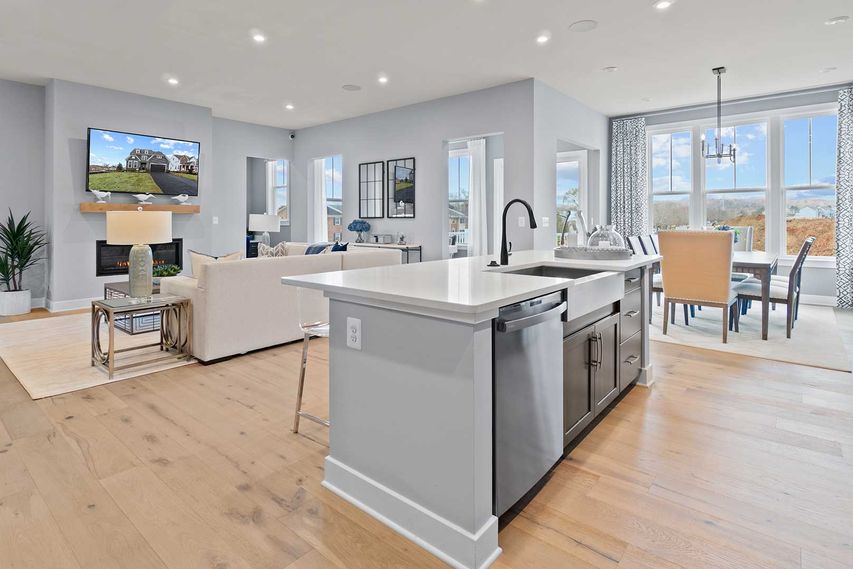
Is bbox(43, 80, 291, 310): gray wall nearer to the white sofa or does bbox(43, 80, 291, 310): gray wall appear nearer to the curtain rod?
the white sofa

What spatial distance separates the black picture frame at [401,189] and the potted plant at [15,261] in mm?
4586

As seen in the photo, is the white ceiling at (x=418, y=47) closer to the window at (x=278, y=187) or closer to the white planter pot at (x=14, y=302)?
the white planter pot at (x=14, y=302)

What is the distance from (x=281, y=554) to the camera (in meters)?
1.57

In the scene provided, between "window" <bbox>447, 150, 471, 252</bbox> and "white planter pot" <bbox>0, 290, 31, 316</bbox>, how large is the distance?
5.86 metres

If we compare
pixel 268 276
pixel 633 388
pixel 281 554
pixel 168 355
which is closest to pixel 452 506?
pixel 281 554

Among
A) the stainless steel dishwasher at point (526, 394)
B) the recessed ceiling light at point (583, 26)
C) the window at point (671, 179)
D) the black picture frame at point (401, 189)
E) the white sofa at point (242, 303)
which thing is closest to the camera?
the stainless steel dishwasher at point (526, 394)

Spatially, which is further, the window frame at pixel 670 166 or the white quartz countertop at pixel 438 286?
the window frame at pixel 670 166

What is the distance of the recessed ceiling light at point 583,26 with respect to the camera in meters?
4.04

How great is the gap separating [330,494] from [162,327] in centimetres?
284

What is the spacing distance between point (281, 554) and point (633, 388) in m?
2.47

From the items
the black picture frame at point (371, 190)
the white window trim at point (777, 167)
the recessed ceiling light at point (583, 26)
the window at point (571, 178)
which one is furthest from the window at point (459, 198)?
the recessed ceiling light at point (583, 26)

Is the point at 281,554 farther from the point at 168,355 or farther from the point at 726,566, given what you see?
the point at 168,355

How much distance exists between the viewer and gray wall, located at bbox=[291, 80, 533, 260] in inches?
227

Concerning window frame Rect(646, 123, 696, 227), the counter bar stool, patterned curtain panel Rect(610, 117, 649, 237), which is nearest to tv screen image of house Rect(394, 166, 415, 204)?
patterned curtain panel Rect(610, 117, 649, 237)
